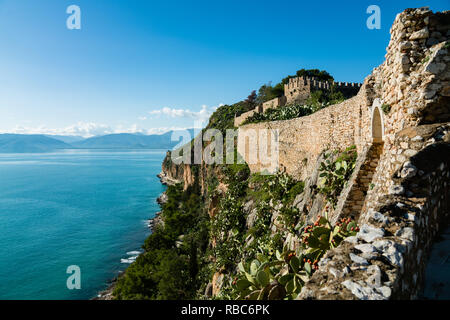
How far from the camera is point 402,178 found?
3613 mm

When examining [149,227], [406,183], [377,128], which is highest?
[377,128]

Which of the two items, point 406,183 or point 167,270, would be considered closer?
point 406,183

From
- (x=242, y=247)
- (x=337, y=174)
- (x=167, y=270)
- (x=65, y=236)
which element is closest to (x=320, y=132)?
(x=337, y=174)

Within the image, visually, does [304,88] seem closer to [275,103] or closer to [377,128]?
[275,103]

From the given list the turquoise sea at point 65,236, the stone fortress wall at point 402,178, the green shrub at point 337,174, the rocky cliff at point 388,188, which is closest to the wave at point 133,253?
the turquoise sea at point 65,236

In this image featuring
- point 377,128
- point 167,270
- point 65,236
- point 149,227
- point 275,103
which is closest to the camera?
point 377,128

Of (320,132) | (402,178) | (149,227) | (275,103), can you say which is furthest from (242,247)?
(149,227)

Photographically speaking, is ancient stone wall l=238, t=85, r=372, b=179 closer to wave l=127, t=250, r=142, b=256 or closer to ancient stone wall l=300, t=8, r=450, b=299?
ancient stone wall l=300, t=8, r=450, b=299

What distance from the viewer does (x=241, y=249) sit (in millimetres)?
18547

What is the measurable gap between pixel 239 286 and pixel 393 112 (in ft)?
16.2

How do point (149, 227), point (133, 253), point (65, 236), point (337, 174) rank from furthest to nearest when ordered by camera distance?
1. point (149, 227)
2. point (65, 236)
3. point (133, 253)
4. point (337, 174)

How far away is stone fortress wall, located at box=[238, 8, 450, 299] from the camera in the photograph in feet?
8.43

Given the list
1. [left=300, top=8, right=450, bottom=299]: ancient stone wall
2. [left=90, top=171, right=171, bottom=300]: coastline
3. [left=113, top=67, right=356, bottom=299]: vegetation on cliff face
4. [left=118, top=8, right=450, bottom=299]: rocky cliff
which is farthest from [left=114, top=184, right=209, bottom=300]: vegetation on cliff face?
[left=300, top=8, right=450, bottom=299]: ancient stone wall

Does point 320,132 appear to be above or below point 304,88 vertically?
below
